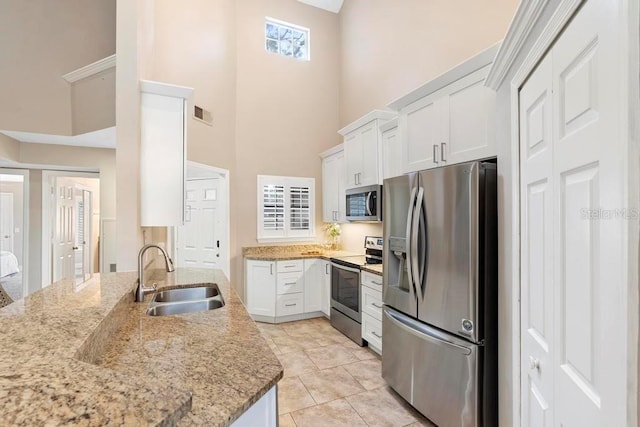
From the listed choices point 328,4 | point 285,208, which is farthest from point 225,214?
point 328,4

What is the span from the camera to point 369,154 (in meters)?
3.66

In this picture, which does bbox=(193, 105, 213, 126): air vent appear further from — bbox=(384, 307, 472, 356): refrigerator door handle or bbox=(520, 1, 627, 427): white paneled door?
bbox=(520, 1, 627, 427): white paneled door

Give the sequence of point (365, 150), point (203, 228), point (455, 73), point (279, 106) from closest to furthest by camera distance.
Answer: point (455, 73) < point (365, 150) < point (203, 228) < point (279, 106)

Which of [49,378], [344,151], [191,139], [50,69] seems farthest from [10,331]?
[344,151]

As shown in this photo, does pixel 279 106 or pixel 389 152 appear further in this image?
pixel 279 106

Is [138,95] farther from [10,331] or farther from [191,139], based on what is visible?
[10,331]

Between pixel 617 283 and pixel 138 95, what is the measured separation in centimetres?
275

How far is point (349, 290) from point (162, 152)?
2435 millimetres

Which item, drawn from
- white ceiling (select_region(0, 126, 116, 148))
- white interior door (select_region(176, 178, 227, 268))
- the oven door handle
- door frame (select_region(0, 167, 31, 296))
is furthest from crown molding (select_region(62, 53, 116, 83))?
the oven door handle

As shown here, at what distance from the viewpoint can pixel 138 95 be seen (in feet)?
7.38

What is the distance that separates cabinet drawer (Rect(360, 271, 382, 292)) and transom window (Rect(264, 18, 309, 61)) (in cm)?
384

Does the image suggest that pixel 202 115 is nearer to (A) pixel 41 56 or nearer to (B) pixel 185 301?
(A) pixel 41 56

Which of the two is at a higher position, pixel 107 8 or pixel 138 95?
pixel 107 8

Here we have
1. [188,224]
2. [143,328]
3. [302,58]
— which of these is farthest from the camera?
[302,58]
